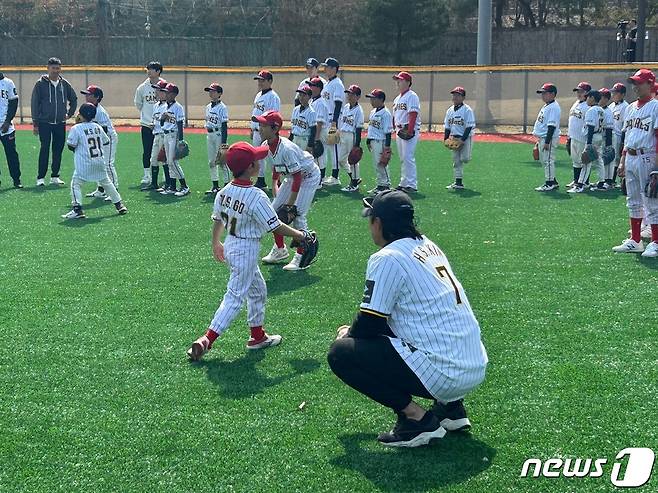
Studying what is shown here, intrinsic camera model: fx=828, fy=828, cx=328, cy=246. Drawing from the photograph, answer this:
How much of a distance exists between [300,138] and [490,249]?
5645mm

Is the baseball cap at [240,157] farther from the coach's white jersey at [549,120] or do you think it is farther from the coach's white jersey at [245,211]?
the coach's white jersey at [549,120]

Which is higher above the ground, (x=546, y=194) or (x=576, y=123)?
(x=576, y=123)

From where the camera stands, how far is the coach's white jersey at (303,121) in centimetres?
1484

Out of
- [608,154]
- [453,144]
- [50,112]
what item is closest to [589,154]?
[608,154]

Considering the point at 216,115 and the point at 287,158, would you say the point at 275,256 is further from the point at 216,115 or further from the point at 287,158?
the point at 216,115

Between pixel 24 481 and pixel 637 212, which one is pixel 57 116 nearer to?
pixel 637 212

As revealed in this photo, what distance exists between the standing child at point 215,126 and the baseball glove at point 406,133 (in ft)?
10.8

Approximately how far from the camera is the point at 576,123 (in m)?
16.1

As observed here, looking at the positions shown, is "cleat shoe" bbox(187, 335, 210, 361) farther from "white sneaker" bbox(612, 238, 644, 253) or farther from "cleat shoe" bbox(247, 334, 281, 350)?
"white sneaker" bbox(612, 238, 644, 253)

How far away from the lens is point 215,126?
50.5 feet

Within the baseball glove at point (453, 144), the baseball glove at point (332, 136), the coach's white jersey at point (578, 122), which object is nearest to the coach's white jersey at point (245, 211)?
the baseball glove at point (332, 136)

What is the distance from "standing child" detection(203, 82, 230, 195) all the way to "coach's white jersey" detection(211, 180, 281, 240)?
8207 mm

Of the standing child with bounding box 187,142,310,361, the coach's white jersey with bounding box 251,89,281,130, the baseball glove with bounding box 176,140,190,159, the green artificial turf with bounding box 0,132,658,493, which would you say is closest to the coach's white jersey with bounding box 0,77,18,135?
the baseball glove with bounding box 176,140,190,159

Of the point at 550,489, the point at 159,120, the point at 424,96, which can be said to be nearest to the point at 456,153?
the point at 159,120
